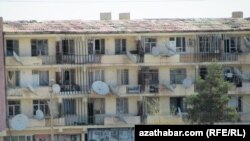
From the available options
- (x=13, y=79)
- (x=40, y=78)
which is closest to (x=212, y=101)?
(x=40, y=78)

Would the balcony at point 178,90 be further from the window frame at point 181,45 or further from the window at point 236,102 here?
the window at point 236,102

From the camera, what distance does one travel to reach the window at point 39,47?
23.4m

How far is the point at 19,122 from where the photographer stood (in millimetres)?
22047

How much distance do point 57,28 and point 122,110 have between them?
4.66 m

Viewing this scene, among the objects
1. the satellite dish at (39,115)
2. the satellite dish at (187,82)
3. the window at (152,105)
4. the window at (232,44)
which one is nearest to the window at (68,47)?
the satellite dish at (39,115)

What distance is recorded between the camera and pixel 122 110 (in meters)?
24.0

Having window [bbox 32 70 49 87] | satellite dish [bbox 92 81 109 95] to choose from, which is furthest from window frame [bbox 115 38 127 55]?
window [bbox 32 70 49 87]

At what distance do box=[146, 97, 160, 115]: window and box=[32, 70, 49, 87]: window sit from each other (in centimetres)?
455

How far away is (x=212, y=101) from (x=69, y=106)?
21.1 feet

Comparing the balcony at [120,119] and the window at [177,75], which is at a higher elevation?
the window at [177,75]

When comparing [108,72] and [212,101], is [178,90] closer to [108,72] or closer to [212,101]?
[212,101]

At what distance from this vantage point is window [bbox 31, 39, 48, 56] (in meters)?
23.4

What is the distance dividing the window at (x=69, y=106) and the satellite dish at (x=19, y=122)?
2.18 metres

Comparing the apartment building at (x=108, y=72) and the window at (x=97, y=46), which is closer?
the apartment building at (x=108, y=72)
